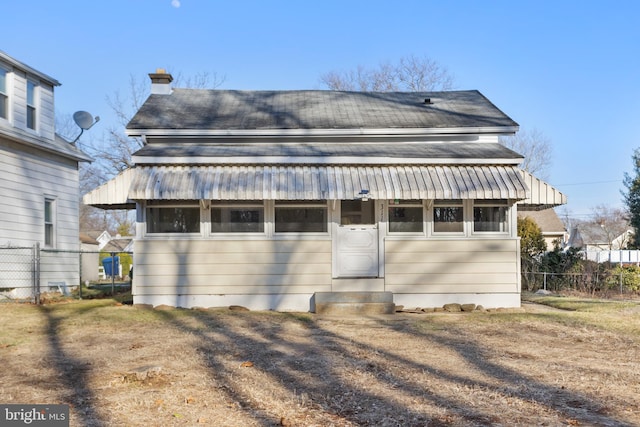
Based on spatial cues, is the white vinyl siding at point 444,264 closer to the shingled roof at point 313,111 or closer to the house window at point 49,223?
the shingled roof at point 313,111


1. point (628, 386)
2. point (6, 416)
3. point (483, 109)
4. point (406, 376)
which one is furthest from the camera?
point (483, 109)

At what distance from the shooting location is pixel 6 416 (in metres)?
4.98

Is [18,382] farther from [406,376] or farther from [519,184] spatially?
[519,184]

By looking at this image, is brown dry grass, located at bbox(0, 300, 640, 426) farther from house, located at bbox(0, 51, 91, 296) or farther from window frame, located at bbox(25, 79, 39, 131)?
window frame, located at bbox(25, 79, 39, 131)

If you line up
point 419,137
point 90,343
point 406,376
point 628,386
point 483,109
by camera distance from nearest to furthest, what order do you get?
1. point 628,386
2. point 406,376
3. point 90,343
4. point 419,137
5. point 483,109

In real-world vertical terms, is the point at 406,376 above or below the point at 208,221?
below

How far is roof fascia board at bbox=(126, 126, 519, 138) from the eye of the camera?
13555mm

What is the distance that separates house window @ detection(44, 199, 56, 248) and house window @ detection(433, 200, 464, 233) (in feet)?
35.1

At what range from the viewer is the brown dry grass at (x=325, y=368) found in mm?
5203

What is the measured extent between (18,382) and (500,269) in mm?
9369

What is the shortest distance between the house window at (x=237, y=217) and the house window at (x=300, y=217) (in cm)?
39

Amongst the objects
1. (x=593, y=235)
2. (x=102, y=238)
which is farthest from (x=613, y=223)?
(x=102, y=238)

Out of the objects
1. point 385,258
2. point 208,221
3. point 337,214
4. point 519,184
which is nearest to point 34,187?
point 208,221

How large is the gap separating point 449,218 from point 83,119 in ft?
37.3
